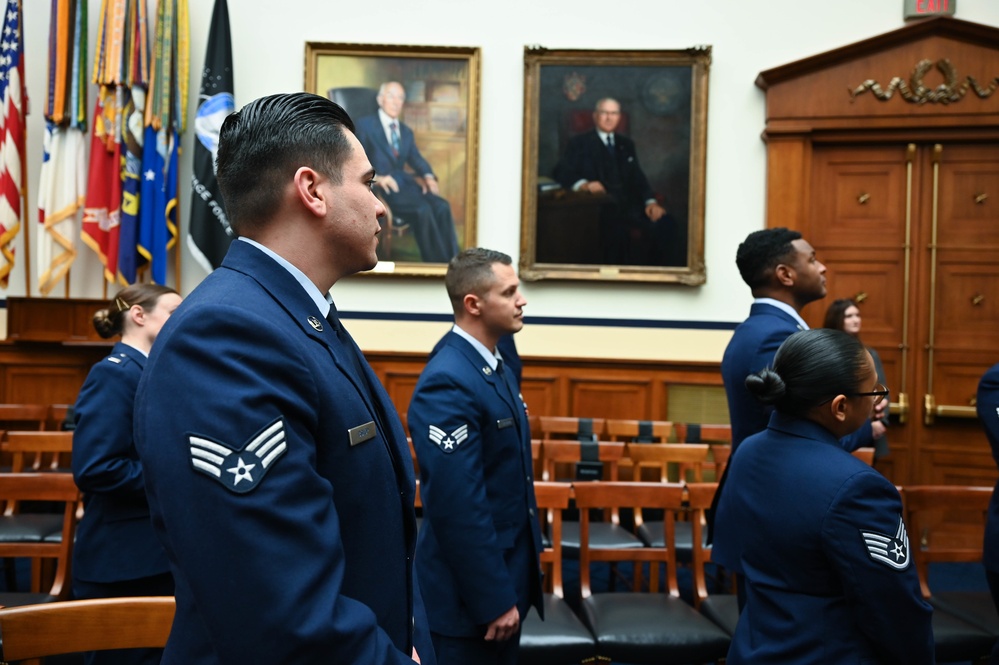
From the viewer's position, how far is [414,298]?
6.87 metres

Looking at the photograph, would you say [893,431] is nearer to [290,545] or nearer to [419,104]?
[419,104]

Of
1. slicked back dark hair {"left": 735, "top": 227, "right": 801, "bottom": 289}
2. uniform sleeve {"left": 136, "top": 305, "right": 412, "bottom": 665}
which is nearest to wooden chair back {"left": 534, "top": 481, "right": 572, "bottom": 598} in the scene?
slicked back dark hair {"left": 735, "top": 227, "right": 801, "bottom": 289}

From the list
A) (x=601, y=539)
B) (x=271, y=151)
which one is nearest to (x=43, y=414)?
(x=601, y=539)

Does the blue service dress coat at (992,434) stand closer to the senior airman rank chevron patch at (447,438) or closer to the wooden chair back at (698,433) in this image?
the senior airman rank chevron patch at (447,438)

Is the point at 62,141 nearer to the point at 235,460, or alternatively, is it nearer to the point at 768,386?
the point at 768,386

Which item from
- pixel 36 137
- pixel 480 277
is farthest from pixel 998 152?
pixel 36 137

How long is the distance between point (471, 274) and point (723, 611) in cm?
164

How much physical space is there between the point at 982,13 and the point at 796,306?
16.4ft

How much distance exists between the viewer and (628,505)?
3289 mm

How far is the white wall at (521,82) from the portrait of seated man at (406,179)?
11.7 inches

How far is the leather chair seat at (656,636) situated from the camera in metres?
2.76

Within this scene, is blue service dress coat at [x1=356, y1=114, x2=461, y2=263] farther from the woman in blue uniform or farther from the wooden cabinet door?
the woman in blue uniform

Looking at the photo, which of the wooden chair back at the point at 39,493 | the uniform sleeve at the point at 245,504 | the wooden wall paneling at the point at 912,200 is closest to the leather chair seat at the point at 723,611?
the uniform sleeve at the point at 245,504

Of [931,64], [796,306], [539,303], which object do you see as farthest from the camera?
[539,303]
